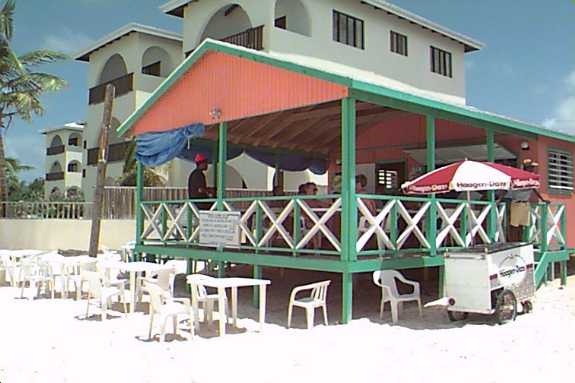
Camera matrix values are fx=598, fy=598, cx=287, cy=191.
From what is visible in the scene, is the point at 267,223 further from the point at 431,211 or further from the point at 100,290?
the point at 100,290

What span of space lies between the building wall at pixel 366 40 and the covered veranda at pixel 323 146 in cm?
816

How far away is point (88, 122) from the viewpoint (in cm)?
3108

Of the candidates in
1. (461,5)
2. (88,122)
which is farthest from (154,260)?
(88,122)

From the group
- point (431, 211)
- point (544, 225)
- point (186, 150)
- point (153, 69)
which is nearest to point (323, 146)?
point (186, 150)

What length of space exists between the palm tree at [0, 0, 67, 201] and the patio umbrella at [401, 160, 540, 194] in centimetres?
1661

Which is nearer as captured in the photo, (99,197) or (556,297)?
(556,297)

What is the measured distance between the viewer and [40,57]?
22.1 meters

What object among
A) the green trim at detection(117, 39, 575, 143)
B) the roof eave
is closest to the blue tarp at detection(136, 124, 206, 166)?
the green trim at detection(117, 39, 575, 143)

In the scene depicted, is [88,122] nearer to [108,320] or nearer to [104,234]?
[104,234]

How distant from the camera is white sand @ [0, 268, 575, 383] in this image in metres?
5.95

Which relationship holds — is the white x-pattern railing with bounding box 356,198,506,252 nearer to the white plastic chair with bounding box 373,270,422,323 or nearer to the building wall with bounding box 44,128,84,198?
the white plastic chair with bounding box 373,270,422,323

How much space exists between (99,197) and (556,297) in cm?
1032

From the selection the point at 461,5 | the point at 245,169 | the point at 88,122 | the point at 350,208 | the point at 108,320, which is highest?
the point at 461,5

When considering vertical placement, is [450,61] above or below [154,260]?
above
